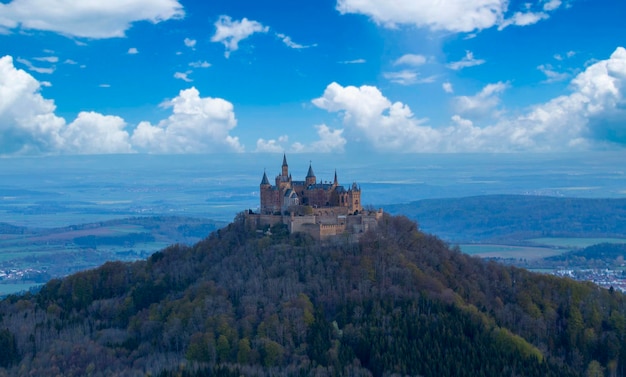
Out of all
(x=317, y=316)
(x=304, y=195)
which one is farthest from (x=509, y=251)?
(x=317, y=316)

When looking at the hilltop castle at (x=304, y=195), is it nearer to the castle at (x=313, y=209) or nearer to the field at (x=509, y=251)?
the castle at (x=313, y=209)

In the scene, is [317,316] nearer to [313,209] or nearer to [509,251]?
[313,209]

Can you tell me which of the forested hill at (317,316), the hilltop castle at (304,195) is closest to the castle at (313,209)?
the hilltop castle at (304,195)

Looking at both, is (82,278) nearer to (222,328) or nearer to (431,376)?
(222,328)

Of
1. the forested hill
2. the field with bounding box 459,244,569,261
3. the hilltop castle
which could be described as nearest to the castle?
the hilltop castle

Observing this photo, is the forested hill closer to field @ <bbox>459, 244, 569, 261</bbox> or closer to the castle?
the castle
